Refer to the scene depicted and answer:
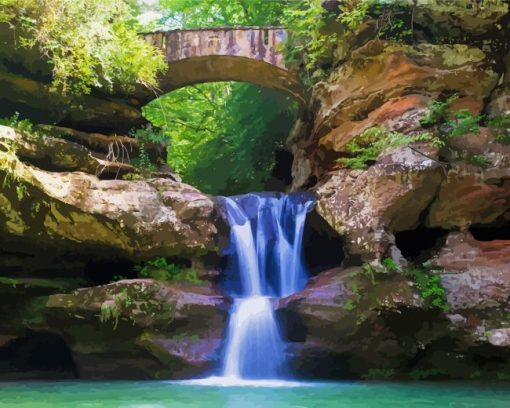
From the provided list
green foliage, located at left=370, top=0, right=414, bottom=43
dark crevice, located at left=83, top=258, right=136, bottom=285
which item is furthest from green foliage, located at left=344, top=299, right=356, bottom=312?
green foliage, located at left=370, top=0, right=414, bottom=43

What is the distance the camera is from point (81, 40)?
9242 mm

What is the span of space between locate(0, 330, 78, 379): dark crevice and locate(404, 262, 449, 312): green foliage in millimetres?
5885

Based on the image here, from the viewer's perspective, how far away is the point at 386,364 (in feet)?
25.7

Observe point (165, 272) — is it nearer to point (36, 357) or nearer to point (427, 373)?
point (36, 357)

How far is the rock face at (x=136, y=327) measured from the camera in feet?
26.3

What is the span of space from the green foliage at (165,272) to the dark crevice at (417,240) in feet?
12.5

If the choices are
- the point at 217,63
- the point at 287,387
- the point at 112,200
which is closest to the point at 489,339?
the point at 287,387

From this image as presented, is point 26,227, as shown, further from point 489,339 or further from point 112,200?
point 489,339

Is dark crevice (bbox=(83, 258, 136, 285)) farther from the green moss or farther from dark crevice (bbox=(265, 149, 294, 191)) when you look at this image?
dark crevice (bbox=(265, 149, 294, 191))

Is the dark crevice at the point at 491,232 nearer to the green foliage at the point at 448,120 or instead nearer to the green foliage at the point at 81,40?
the green foliage at the point at 448,120

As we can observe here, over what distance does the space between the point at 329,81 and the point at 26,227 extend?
6900 mm

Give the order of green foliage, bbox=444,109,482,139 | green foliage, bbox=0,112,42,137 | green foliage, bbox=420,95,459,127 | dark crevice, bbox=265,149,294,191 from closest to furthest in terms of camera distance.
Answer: green foliage, bbox=0,112,42,137
green foliage, bbox=444,109,482,139
green foliage, bbox=420,95,459,127
dark crevice, bbox=265,149,294,191

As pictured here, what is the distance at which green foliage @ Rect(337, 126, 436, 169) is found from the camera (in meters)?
9.12

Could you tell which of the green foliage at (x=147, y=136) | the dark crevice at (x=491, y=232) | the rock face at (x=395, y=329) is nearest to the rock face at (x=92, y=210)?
the green foliage at (x=147, y=136)
